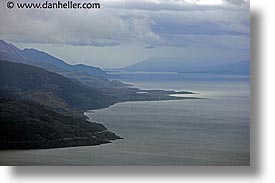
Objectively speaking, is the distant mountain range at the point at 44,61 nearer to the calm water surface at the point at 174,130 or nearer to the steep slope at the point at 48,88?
the steep slope at the point at 48,88

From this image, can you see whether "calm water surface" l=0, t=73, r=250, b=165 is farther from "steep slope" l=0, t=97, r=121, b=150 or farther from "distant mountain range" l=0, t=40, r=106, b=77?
"distant mountain range" l=0, t=40, r=106, b=77

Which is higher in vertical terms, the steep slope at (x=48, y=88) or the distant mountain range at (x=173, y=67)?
the distant mountain range at (x=173, y=67)

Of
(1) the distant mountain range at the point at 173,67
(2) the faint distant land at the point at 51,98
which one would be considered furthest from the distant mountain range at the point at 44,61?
(1) the distant mountain range at the point at 173,67

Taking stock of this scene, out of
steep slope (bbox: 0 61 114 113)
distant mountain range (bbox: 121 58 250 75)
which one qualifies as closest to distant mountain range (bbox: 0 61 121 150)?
steep slope (bbox: 0 61 114 113)

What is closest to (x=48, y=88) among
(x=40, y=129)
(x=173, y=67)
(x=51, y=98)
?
(x=51, y=98)

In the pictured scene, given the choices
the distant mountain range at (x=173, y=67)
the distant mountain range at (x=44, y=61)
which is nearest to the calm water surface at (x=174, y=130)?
the distant mountain range at (x=173, y=67)

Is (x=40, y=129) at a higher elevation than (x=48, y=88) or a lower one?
lower

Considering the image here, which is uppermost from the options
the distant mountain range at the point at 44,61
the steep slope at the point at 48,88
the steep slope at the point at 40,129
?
the distant mountain range at the point at 44,61

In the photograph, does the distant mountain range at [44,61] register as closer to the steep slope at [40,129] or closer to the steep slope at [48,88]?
the steep slope at [48,88]

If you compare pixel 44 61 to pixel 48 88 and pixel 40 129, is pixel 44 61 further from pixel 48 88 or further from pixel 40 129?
pixel 40 129
